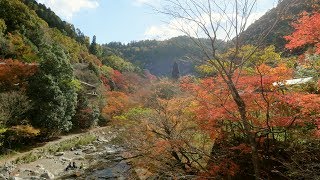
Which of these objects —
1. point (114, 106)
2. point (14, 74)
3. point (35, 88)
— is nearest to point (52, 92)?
point (35, 88)

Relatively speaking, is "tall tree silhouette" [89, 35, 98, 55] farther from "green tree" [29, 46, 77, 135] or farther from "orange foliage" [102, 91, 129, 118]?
"green tree" [29, 46, 77, 135]

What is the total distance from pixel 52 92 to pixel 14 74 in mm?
3218

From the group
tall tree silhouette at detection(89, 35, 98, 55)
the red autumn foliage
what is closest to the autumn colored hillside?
the red autumn foliage

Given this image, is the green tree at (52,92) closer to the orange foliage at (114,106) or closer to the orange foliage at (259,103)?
the orange foliage at (114,106)

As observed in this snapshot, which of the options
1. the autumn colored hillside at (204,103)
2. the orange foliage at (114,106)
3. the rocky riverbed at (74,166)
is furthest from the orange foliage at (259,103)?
the orange foliage at (114,106)

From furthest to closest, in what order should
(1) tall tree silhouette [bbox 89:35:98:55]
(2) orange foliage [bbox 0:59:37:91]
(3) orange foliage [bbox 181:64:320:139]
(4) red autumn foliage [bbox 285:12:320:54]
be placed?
(1) tall tree silhouette [bbox 89:35:98:55], (2) orange foliage [bbox 0:59:37:91], (4) red autumn foliage [bbox 285:12:320:54], (3) orange foliage [bbox 181:64:320:139]

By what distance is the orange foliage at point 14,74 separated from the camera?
78.1 ft

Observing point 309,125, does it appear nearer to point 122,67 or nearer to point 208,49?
point 208,49

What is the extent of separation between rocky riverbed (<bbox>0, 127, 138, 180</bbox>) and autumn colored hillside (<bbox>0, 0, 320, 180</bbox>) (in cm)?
82

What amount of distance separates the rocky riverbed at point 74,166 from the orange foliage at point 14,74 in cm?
603

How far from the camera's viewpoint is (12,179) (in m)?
15.8

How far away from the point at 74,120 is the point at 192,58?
88.5 ft

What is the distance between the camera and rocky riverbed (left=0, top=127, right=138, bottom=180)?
17250 millimetres

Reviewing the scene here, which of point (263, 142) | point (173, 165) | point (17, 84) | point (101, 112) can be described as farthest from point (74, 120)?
point (263, 142)
